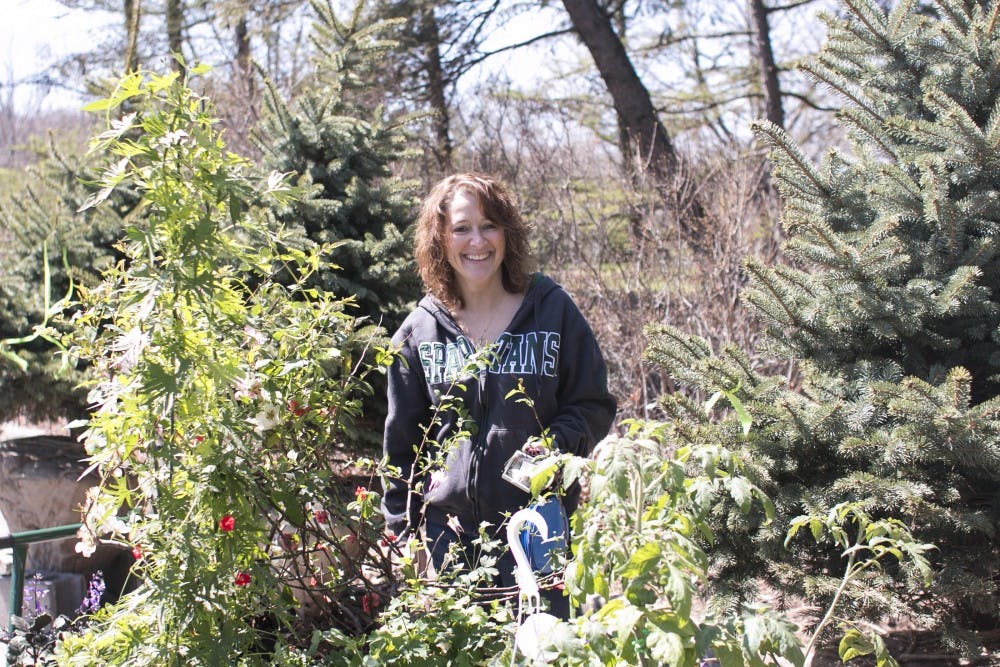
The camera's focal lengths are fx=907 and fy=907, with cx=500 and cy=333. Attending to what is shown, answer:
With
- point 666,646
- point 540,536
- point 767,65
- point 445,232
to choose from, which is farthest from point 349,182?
point 767,65

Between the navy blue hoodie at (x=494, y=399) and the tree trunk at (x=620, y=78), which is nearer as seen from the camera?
the navy blue hoodie at (x=494, y=399)

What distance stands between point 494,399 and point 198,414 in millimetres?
1145

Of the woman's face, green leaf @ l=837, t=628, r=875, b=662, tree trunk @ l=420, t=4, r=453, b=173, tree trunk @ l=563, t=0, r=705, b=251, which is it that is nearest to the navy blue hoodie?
the woman's face

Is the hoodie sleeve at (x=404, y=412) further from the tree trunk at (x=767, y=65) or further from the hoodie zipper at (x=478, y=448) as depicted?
the tree trunk at (x=767, y=65)

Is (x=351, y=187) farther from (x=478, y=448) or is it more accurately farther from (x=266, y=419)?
(x=266, y=419)

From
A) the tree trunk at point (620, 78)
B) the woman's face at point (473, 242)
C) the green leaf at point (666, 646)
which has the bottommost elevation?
the green leaf at point (666, 646)

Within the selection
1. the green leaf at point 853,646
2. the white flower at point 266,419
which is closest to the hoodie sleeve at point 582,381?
the white flower at point 266,419

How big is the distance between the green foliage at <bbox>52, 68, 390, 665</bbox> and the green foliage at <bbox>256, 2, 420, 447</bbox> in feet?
6.81

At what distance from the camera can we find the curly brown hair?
2922 mm

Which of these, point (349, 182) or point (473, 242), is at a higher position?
point (349, 182)

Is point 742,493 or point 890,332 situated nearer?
point 742,493

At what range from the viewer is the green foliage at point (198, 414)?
1.63m

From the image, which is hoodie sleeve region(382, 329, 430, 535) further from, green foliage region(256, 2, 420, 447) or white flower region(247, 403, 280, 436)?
green foliage region(256, 2, 420, 447)

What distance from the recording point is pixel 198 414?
172 centimetres
